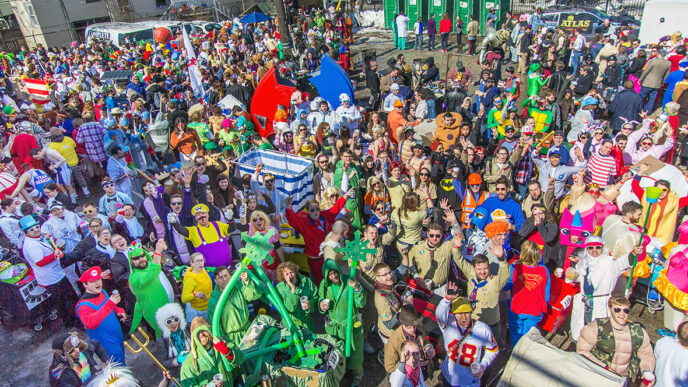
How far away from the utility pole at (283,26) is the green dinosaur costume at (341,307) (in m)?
14.7

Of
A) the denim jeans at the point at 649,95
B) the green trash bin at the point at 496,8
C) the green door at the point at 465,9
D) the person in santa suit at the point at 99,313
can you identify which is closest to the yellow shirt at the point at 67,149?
the person in santa suit at the point at 99,313

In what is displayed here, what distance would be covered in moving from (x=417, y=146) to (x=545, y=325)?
10.5 ft

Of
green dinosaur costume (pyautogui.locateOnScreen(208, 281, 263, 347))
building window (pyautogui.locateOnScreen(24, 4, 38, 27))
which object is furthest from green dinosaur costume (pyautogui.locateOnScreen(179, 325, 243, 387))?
building window (pyautogui.locateOnScreen(24, 4, 38, 27))

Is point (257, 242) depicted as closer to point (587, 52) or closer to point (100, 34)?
point (587, 52)

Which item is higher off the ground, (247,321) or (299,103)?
(299,103)

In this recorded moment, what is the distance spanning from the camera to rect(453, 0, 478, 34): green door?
768 inches

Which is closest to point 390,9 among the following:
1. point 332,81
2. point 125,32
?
point 332,81

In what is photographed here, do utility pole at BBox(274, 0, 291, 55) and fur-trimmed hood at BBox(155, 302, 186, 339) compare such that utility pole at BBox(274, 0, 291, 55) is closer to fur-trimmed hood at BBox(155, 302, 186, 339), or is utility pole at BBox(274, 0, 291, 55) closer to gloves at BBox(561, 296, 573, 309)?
fur-trimmed hood at BBox(155, 302, 186, 339)

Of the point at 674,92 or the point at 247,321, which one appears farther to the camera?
the point at 674,92

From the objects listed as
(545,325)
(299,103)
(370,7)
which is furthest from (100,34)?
(545,325)

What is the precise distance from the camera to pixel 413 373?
12.9 ft

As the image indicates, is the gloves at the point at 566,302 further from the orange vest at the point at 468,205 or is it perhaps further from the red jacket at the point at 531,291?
the orange vest at the point at 468,205

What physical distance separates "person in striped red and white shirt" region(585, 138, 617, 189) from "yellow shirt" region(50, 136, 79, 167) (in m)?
9.36

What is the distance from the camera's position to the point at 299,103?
1040 cm
